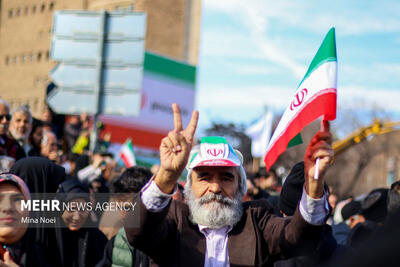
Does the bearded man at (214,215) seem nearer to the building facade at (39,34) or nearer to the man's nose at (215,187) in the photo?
the man's nose at (215,187)

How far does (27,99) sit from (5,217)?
62754mm

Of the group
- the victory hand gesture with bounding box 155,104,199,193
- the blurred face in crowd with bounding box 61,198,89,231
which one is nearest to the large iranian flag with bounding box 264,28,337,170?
the victory hand gesture with bounding box 155,104,199,193

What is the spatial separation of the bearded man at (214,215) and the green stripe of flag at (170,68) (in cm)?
1928

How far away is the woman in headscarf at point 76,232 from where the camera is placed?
499 centimetres

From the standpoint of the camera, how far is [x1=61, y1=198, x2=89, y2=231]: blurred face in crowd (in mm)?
5078

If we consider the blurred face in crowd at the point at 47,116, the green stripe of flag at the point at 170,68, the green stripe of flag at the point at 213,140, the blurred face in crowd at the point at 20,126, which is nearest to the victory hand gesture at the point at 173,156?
the green stripe of flag at the point at 213,140

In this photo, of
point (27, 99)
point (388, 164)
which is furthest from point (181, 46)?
point (388, 164)

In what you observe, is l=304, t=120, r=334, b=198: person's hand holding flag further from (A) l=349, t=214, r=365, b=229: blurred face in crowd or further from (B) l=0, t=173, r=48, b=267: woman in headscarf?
(A) l=349, t=214, r=365, b=229: blurred face in crowd

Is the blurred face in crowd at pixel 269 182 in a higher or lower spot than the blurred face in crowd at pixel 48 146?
lower

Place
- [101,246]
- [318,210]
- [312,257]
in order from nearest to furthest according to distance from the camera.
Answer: [318,210] < [312,257] < [101,246]

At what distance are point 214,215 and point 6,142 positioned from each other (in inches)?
128

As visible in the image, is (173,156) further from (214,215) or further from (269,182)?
(269,182)

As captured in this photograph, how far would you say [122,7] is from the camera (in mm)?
53594

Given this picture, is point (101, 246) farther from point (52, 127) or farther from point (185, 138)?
point (52, 127)
